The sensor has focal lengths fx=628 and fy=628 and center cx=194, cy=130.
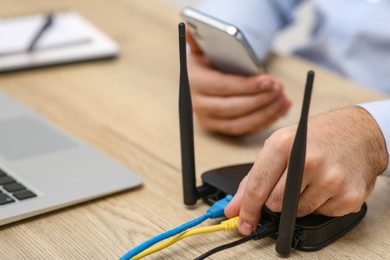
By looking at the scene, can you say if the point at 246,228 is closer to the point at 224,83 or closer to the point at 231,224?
the point at 231,224

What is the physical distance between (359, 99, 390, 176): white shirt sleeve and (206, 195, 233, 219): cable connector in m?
0.18

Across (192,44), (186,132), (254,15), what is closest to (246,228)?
(186,132)

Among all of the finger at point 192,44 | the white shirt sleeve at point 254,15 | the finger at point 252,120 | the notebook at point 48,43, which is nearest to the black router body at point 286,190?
the finger at point 252,120

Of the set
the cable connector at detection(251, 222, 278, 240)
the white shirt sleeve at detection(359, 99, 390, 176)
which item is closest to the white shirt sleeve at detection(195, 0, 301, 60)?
the white shirt sleeve at detection(359, 99, 390, 176)

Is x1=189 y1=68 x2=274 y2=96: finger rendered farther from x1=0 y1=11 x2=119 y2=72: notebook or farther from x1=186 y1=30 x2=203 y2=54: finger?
x1=0 y1=11 x2=119 y2=72: notebook

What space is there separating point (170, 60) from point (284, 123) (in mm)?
312

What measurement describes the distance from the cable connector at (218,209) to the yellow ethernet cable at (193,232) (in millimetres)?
16

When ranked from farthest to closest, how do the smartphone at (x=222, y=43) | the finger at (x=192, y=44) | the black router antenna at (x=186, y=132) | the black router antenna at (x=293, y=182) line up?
the finger at (x=192, y=44), the smartphone at (x=222, y=43), the black router antenna at (x=186, y=132), the black router antenna at (x=293, y=182)

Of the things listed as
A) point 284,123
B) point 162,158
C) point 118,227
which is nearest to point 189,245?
point 118,227

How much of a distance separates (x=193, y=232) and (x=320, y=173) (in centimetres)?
14

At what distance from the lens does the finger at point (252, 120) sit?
0.91 m

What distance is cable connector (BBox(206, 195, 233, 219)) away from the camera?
687 mm

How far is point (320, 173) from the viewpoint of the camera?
62 cm

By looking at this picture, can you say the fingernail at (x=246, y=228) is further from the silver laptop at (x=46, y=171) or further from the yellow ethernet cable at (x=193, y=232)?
the silver laptop at (x=46, y=171)
